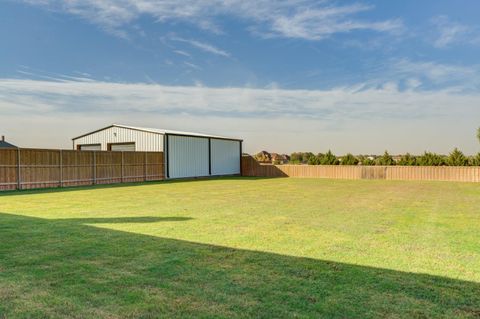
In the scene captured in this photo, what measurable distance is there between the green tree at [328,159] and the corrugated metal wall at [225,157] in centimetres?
659

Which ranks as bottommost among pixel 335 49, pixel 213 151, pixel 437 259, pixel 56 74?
pixel 437 259

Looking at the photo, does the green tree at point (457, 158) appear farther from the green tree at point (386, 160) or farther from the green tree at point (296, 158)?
the green tree at point (296, 158)

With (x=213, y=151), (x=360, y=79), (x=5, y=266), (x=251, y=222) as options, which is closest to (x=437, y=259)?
(x=251, y=222)

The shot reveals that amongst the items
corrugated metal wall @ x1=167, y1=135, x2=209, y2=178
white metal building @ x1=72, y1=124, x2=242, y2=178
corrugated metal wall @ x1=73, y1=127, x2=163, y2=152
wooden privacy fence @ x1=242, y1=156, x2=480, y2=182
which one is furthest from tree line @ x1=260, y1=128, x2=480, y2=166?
corrugated metal wall @ x1=73, y1=127, x2=163, y2=152

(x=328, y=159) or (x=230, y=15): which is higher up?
(x=230, y=15)

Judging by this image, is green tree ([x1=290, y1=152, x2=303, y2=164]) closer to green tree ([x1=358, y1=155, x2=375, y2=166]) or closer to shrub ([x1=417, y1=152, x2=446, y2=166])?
green tree ([x1=358, y1=155, x2=375, y2=166])

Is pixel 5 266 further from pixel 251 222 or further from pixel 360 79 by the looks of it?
pixel 360 79

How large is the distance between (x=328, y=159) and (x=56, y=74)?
19.4 metres

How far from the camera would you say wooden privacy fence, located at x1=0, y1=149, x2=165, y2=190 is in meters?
15.1

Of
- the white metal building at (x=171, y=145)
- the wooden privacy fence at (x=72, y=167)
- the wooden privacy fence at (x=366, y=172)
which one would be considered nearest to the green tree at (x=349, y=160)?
the wooden privacy fence at (x=366, y=172)

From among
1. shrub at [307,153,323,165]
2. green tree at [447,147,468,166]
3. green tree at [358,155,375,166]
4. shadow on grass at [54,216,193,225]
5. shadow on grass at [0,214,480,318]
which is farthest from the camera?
shrub at [307,153,323,165]

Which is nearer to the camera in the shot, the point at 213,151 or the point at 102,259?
the point at 102,259

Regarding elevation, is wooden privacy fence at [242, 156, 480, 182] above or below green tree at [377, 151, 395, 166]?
below

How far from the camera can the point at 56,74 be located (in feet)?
62.0
